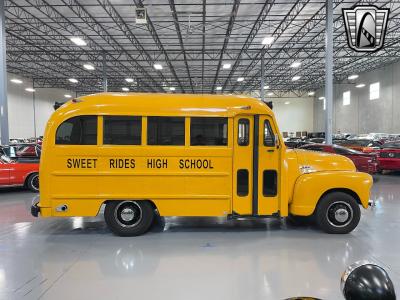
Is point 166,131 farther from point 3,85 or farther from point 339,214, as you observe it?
point 3,85

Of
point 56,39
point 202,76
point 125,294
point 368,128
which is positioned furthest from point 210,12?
point 368,128

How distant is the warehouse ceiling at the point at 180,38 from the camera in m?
17.8

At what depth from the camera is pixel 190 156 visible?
6164mm

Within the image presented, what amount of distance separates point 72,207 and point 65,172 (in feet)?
2.12

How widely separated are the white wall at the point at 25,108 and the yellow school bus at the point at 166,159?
31827mm

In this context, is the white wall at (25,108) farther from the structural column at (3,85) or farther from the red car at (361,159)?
the red car at (361,159)

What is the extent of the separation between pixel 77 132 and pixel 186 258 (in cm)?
295

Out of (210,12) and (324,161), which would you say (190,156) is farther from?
(210,12)

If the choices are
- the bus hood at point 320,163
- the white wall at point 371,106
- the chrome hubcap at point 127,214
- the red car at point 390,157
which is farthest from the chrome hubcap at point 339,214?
the white wall at point 371,106

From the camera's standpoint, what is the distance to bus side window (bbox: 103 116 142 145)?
20.2 ft

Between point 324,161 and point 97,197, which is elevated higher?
point 324,161

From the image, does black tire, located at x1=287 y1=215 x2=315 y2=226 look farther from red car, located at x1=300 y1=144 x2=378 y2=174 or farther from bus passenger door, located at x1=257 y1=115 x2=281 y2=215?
red car, located at x1=300 y1=144 x2=378 y2=174

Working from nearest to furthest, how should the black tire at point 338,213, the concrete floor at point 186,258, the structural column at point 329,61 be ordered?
the concrete floor at point 186,258 < the black tire at point 338,213 < the structural column at point 329,61

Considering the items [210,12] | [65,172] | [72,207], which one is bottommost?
[72,207]
